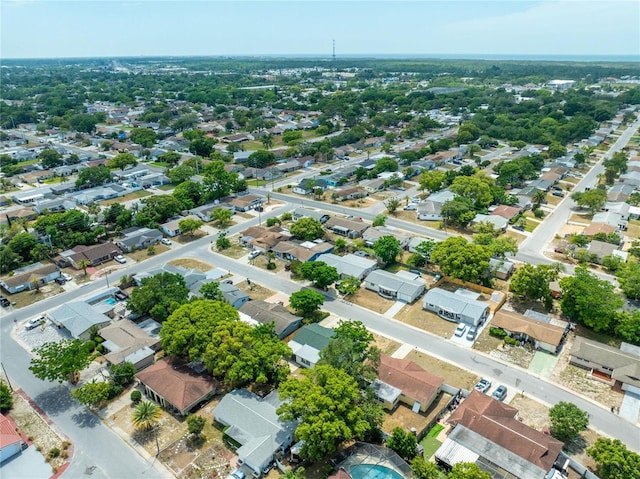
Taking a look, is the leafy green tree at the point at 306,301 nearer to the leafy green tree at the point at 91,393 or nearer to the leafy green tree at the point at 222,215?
the leafy green tree at the point at 91,393

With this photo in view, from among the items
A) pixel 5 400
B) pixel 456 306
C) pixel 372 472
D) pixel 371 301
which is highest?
pixel 456 306

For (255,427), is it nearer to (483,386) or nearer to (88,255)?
(483,386)

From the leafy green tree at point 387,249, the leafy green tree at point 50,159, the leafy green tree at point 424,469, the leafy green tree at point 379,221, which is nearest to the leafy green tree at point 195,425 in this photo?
the leafy green tree at point 424,469

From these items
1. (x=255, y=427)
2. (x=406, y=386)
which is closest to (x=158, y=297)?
(x=255, y=427)

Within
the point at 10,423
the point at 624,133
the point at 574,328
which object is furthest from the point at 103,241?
the point at 624,133

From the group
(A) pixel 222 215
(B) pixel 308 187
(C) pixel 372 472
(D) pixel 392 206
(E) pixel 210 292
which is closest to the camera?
(C) pixel 372 472

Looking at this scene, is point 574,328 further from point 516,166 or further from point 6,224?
point 6,224
